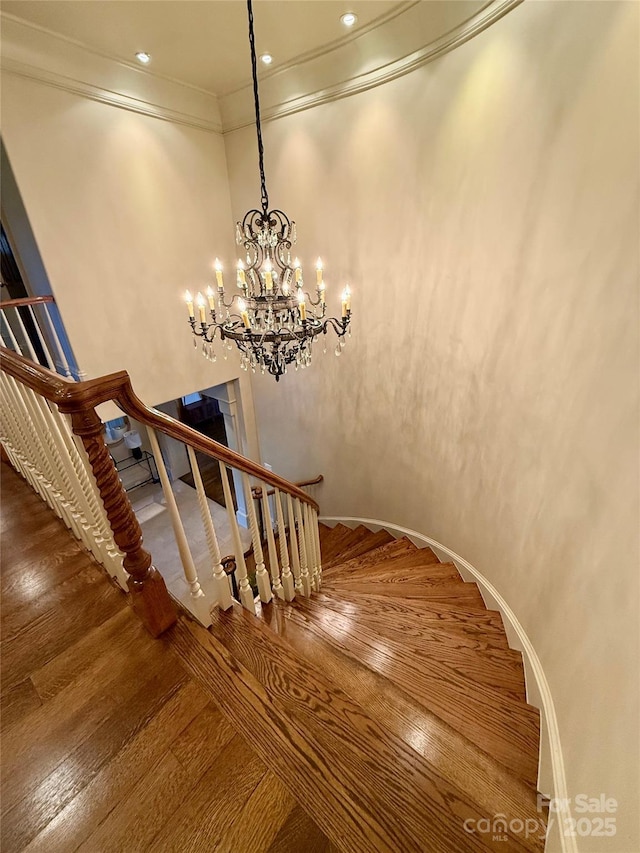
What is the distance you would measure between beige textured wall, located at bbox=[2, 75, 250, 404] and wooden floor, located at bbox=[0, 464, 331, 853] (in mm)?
2511

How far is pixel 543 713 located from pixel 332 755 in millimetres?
965

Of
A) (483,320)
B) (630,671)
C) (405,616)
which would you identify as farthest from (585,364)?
(405,616)

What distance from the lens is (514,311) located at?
75.6 inches

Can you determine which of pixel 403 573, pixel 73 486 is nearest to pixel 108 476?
pixel 73 486

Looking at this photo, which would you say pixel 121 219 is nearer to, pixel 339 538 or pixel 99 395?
pixel 99 395

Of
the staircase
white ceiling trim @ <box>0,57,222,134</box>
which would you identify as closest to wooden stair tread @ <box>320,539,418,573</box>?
the staircase

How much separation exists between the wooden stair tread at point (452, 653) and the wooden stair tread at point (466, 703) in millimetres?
18

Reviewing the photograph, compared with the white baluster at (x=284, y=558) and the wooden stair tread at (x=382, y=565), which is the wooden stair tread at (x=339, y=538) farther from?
the white baluster at (x=284, y=558)

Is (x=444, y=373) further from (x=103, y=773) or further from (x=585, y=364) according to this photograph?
(x=103, y=773)

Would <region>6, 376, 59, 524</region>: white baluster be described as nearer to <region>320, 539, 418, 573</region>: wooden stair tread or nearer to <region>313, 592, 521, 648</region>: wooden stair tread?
<region>313, 592, 521, 648</region>: wooden stair tread

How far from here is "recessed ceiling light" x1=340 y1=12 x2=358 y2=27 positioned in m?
2.24

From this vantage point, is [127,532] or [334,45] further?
[334,45]

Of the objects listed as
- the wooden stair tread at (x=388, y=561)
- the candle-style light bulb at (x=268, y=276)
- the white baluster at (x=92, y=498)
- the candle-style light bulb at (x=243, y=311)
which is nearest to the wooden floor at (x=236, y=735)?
the white baluster at (x=92, y=498)

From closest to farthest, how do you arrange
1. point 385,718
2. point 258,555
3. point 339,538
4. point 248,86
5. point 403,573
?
point 385,718 < point 258,555 < point 403,573 < point 248,86 < point 339,538
